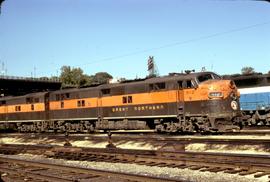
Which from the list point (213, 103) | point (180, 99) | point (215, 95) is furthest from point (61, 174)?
point (180, 99)

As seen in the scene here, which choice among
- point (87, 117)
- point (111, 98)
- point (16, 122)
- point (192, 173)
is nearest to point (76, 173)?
point (192, 173)

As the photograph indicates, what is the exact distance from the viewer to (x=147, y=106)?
26156 mm

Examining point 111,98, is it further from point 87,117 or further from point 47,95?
point 47,95

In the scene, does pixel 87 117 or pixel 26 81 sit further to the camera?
pixel 26 81

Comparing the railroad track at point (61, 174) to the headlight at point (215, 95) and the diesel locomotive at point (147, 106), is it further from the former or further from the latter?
the headlight at point (215, 95)

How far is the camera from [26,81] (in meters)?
88.7

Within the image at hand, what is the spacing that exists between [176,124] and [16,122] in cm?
2186

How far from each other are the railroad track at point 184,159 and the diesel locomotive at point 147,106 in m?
8.25

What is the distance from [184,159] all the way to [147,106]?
44.4ft

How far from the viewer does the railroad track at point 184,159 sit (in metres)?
11.0

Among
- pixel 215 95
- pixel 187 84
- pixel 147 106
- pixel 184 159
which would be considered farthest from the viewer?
pixel 147 106

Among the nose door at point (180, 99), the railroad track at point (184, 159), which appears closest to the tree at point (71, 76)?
the nose door at point (180, 99)

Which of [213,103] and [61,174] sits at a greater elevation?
[213,103]

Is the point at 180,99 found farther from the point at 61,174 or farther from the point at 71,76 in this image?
the point at 71,76
